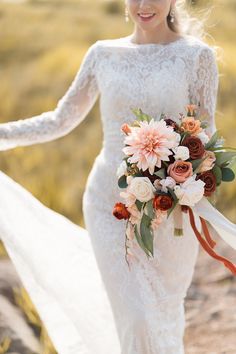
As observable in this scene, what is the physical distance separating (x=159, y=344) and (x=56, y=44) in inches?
675

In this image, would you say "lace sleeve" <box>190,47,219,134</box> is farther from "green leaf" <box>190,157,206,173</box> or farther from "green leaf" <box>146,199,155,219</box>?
"green leaf" <box>146,199,155,219</box>

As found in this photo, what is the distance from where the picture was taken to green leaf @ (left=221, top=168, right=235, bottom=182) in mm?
4184

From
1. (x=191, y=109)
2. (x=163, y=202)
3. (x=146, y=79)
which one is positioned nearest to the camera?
(x=163, y=202)

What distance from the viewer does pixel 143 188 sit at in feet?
13.4

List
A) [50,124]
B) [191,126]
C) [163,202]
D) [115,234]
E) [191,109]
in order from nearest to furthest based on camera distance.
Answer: [163,202], [191,126], [191,109], [115,234], [50,124]

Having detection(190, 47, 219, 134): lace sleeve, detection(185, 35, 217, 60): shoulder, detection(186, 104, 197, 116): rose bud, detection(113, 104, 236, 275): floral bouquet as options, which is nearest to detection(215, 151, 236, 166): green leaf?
detection(113, 104, 236, 275): floral bouquet

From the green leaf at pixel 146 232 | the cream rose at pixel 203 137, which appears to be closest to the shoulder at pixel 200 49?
the cream rose at pixel 203 137

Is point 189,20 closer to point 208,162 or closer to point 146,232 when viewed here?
point 208,162

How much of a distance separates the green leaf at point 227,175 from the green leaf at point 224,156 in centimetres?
4

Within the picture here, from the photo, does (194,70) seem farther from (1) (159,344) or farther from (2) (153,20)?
(1) (159,344)

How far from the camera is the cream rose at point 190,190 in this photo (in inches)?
161

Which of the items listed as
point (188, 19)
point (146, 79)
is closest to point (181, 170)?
point (146, 79)

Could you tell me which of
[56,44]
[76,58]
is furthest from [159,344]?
[56,44]

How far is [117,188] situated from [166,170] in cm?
62
